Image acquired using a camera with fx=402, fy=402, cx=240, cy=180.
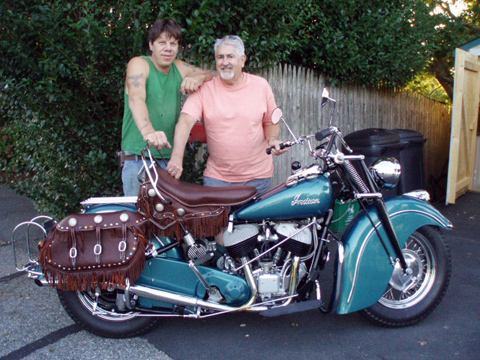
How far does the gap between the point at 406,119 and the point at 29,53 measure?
6.36m

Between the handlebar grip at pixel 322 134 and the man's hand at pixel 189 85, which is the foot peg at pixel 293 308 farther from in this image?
the man's hand at pixel 189 85

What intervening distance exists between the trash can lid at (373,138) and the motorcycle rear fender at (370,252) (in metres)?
2.21

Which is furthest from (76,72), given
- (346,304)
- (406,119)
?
(406,119)

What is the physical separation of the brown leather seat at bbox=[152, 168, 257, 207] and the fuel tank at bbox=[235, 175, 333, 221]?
0.29 ft

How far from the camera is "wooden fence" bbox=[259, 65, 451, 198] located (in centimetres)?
499

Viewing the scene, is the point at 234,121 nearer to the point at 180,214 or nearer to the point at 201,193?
the point at 201,193

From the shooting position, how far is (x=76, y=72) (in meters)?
3.22

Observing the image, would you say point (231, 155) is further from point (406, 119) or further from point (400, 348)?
point (406, 119)

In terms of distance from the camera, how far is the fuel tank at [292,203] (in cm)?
240

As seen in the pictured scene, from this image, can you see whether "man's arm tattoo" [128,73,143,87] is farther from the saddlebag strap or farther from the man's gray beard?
the saddlebag strap

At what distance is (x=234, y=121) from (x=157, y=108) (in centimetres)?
56

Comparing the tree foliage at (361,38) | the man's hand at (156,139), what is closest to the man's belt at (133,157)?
the man's hand at (156,139)

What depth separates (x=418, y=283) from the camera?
9.20 feet

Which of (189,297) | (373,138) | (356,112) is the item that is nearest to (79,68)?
(189,297)
